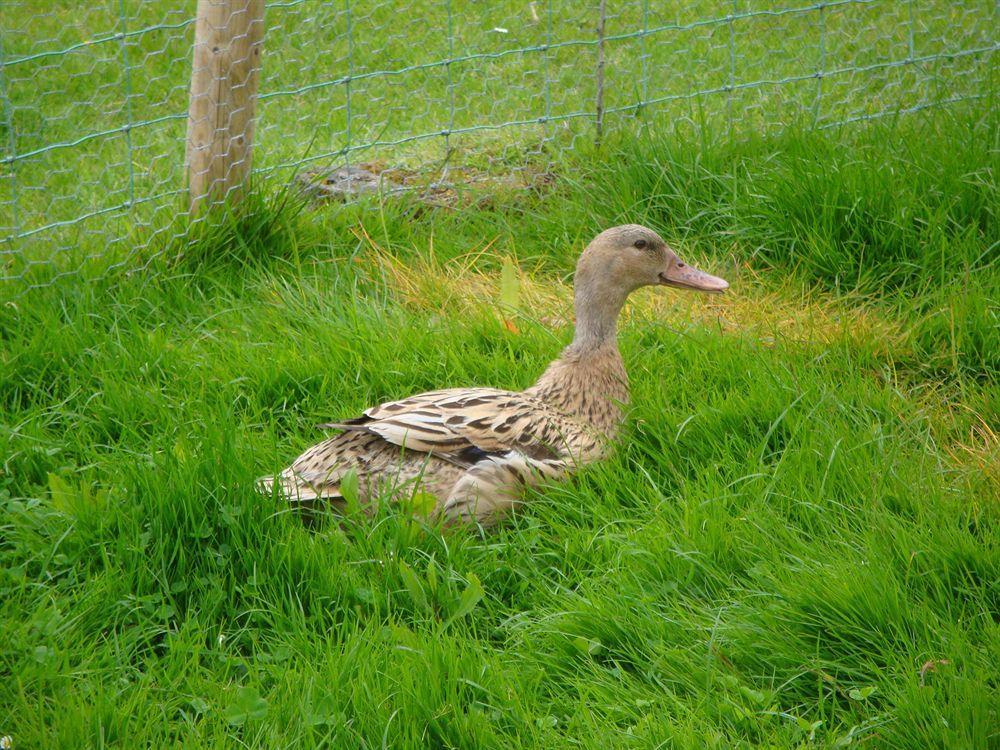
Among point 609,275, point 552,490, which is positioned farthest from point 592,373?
point 552,490

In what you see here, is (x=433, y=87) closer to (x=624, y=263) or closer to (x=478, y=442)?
(x=624, y=263)

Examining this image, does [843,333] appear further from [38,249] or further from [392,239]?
[38,249]

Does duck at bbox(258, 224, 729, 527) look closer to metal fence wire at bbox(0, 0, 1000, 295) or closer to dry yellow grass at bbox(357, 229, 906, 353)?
dry yellow grass at bbox(357, 229, 906, 353)

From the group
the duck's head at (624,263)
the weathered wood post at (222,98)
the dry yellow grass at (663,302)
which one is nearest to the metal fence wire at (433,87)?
the weathered wood post at (222,98)

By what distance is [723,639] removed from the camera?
3.20m

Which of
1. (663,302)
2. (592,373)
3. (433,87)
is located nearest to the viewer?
(592,373)

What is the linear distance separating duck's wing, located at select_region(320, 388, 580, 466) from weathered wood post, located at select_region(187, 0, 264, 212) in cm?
182

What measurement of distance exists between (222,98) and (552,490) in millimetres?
2538

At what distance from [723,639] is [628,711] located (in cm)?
35

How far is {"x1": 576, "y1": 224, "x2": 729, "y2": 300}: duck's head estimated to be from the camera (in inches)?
177

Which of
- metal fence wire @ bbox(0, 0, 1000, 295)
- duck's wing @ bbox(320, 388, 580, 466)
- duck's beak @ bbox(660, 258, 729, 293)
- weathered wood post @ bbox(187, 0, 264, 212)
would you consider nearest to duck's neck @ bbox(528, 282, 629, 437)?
duck's wing @ bbox(320, 388, 580, 466)

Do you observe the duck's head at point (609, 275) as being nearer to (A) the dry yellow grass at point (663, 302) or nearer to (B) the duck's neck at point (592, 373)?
(B) the duck's neck at point (592, 373)

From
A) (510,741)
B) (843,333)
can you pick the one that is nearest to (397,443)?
(510,741)

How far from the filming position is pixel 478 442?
3.95m
